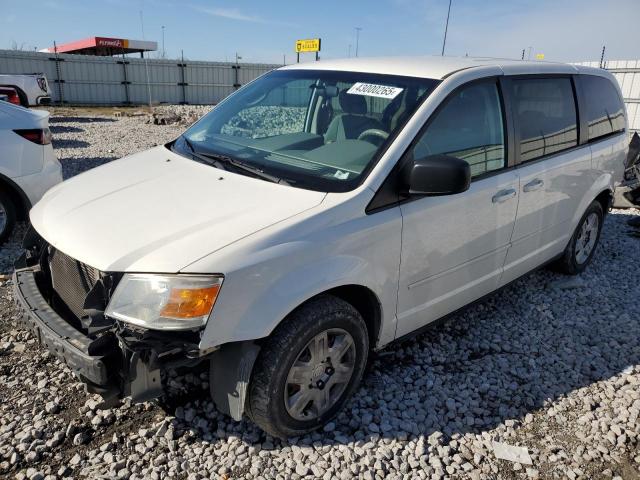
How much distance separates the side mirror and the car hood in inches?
20.0

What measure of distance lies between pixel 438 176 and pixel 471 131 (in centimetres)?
80

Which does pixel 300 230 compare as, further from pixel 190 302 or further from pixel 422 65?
pixel 422 65

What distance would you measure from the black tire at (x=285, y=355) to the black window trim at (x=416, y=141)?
0.54 metres

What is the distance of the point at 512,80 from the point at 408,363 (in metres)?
2.06

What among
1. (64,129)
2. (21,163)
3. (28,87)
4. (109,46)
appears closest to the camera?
(21,163)

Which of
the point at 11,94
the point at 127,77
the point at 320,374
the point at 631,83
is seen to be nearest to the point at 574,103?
the point at 320,374

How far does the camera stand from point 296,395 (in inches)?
103

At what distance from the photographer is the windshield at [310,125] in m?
2.79

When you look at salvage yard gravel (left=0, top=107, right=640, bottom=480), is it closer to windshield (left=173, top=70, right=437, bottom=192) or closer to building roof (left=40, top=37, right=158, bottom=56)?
windshield (left=173, top=70, right=437, bottom=192)

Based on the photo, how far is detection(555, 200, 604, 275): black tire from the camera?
4.69m

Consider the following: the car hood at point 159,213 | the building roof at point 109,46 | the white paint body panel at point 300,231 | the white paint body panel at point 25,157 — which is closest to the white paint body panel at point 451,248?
the white paint body panel at point 300,231

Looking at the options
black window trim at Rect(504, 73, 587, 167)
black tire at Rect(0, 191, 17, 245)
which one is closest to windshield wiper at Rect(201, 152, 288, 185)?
black window trim at Rect(504, 73, 587, 167)

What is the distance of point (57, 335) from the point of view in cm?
238

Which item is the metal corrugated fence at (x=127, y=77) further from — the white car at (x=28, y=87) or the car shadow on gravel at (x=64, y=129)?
the car shadow on gravel at (x=64, y=129)
